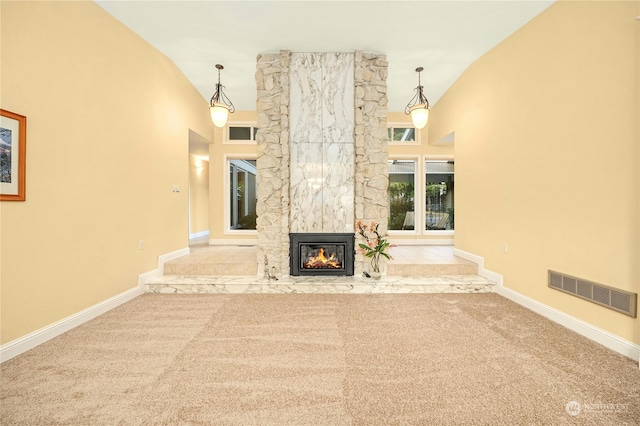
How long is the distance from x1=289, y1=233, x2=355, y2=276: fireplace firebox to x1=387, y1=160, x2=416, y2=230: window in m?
2.82

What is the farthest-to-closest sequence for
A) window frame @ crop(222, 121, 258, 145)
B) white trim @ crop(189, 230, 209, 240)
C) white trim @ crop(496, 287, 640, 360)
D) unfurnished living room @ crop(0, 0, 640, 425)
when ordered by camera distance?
white trim @ crop(189, 230, 209, 240)
window frame @ crop(222, 121, 258, 145)
white trim @ crop(496, 287, 640, 360)
unfurnished living room @ crop(0, 0, 640, 425)

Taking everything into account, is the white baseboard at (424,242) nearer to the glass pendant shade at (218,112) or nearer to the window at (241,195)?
the window at (241,195)

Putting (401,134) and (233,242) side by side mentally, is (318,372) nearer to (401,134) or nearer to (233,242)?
(233,242)

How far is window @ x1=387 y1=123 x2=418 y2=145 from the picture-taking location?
6.08m

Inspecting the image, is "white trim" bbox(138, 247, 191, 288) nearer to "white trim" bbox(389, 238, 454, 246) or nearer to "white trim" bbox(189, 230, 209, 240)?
"white trim" bbox(189, 230, 209, 240)

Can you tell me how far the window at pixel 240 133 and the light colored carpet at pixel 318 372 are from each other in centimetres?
432

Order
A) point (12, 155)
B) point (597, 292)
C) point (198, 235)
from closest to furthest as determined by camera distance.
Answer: point (12, 155) < point (597, 292) < point (198, 235)

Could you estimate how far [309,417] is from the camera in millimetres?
1440

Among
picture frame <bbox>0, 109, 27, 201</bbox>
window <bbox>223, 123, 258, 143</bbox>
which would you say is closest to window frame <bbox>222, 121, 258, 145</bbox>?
window <bbox>223, 123, 258, 143</bbox>

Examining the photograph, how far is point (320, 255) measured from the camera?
3.80 metres

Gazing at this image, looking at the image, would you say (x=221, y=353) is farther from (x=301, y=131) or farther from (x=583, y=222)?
(x=583, y=222)

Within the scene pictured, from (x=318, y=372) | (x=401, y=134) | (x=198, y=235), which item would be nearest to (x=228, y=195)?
(x=198, y=235)

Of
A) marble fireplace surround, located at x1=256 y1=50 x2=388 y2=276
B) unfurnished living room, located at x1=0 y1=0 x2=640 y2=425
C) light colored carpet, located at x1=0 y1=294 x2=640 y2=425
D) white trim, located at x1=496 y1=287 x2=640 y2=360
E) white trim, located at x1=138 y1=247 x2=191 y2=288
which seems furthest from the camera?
marble fireplace surround, located at x1=256 y1=50 x2=388 y2=276

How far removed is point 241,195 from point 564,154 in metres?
6.03
